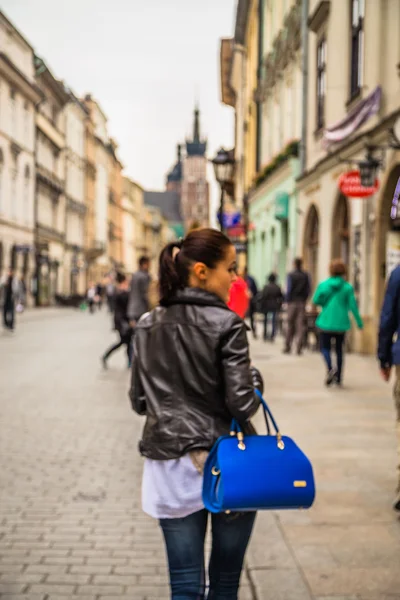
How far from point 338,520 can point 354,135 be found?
1299 cm

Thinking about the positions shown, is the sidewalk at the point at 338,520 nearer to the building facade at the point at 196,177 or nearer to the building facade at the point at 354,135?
the building facade at the point at 354,135

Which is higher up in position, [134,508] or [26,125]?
[26,125]

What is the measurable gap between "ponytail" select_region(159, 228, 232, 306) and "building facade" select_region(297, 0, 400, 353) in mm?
11475

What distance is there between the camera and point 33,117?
50.8 meters

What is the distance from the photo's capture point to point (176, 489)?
2.84 m

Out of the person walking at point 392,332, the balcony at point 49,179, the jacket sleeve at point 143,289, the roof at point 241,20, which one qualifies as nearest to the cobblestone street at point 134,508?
the person walking at point 392,332

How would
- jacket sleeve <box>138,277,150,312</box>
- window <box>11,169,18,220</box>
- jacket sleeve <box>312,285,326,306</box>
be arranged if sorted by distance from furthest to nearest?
window <box>11,169,18,220</box> → jacket sleeve <box>138,277,150,312</box> → jacket sleeve <box>312,285,326,306</box>

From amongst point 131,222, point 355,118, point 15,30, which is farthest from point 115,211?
point 355,118

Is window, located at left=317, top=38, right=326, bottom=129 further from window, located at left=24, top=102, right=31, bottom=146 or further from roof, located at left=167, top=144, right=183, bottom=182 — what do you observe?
roof, located at left=167, top=144, right=183, bottom=182

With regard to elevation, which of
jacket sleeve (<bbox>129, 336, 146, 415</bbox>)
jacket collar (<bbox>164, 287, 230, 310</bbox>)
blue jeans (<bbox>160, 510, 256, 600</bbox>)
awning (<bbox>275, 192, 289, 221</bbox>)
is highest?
awning (<bbox>275, 192, 289, 221</bbox>)

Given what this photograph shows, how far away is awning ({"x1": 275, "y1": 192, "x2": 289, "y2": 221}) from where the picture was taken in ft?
82.6

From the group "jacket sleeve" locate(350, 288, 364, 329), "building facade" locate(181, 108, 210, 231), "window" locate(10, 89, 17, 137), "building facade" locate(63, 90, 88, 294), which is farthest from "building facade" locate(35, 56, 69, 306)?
"building facade" locate(181, 108, 210, 231)

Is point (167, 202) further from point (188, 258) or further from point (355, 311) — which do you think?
point (188, 258)

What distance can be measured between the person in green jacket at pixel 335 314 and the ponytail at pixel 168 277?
852cm
